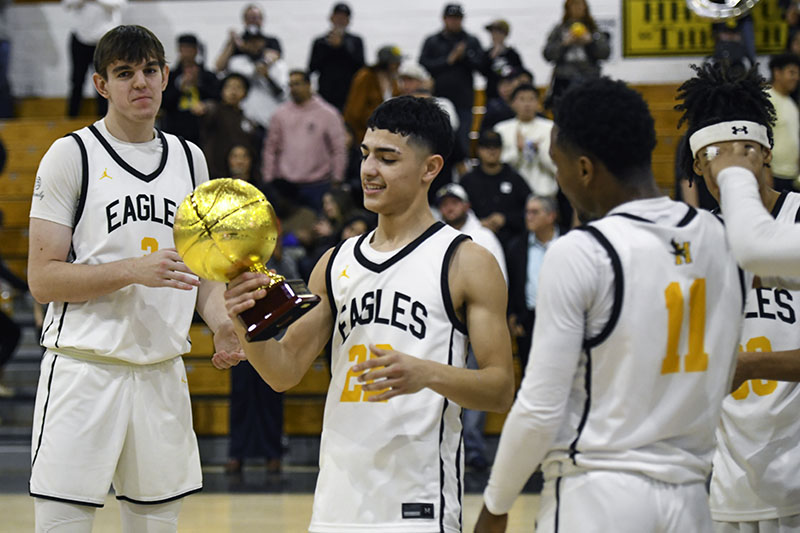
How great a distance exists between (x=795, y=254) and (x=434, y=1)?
47.6 feet

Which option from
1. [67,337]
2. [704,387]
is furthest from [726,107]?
[67,337]

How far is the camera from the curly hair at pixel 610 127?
2594mm

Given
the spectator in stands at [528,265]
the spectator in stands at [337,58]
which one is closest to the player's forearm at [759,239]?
the spectator in stands at [528,265]

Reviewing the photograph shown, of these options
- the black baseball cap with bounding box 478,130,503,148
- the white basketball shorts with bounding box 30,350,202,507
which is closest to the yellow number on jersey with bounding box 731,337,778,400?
the white basketball shorts with bounding box 30,350,202,507

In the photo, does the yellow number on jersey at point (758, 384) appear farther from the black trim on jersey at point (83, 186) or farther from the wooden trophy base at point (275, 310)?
the black trim on jersey at point (83, 186)

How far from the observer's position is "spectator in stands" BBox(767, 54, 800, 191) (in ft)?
35.9

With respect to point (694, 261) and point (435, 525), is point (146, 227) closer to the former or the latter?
point (435, 525)

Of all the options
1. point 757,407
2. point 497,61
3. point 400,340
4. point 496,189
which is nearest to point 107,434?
point 400,340

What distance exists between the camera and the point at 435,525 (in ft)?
10.3

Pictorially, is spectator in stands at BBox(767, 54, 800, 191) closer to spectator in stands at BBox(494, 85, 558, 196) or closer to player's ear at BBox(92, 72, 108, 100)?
spectator in stands at BBox(494, 85, 558, 196)

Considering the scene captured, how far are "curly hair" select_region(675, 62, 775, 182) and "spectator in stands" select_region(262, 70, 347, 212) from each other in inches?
325

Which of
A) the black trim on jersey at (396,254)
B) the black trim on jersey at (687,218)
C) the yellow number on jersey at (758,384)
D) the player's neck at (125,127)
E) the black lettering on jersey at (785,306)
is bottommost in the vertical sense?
the yellow number on jersey at (758,384)

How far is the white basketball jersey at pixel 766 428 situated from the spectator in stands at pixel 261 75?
9886 millimetres

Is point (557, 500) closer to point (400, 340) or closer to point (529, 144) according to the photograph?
point (400, 340)
